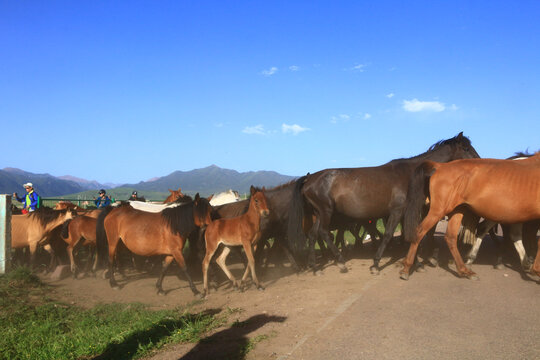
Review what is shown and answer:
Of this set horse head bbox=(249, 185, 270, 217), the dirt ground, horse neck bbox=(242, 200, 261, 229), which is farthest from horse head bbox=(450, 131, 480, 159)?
horse neck bbox=(242, 200, 261, 229)

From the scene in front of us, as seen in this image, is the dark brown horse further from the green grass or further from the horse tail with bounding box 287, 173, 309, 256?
the green grass

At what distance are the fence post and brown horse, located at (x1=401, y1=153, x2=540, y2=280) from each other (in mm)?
9134

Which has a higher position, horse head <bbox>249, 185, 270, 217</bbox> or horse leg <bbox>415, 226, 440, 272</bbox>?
horse head <bbox>249, 185, 270, 217</bbox>

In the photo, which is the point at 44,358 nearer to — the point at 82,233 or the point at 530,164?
the point at 82,233

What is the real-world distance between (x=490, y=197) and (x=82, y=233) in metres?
9.42

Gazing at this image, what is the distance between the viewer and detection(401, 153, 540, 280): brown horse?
6113 mm

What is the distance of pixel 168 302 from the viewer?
746 cm

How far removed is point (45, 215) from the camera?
1070cm

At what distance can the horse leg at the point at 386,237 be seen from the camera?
285 inches

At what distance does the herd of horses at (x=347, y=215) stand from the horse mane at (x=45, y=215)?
0.61 meters

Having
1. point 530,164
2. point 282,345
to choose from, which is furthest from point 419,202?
point 282,345

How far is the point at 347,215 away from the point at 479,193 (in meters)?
2.61

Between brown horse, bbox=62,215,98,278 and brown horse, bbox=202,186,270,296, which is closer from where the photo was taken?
brown horse, bbox=202,186,270,296

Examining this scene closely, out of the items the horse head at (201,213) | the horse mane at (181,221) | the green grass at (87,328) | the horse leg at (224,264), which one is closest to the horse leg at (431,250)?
the horse leg at (224,264)
